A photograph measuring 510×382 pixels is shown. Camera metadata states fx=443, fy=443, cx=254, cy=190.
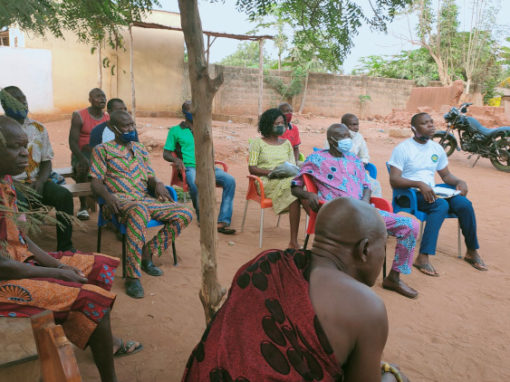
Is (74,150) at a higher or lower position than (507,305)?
higher

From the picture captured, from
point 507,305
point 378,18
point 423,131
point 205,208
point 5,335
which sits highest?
point 378,18

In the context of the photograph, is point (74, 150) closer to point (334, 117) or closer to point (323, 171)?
point (323, 171)

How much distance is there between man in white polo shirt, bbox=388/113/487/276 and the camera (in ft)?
14.7

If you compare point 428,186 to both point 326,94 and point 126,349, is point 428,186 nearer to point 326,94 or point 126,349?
point 126,349

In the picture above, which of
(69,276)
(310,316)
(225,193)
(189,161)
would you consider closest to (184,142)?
(189,161)

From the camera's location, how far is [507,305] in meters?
3.89

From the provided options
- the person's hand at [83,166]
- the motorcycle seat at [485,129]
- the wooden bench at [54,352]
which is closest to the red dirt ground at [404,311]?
the person's hand at [83,166]

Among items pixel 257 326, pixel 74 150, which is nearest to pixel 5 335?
pixel 257 326

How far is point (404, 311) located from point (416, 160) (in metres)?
1.80

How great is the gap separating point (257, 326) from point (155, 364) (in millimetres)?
1551

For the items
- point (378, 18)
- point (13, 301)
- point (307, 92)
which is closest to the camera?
point (13, 301)

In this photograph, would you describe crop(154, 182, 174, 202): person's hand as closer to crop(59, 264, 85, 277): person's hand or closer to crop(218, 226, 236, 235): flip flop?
crop(218, 226, 236, 235): flip flop

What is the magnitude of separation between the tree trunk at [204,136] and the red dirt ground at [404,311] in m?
Result: 0.73

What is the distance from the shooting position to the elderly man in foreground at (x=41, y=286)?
2.10m
